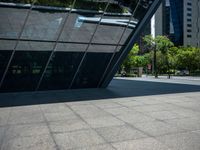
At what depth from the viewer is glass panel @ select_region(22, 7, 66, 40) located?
1386 cm

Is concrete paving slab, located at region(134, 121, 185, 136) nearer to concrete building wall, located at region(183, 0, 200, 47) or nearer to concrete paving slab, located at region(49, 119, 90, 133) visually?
concrete paving slab, located at region(49, 119, 90, 133)

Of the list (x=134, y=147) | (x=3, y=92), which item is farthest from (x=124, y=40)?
(x=134, y=147)

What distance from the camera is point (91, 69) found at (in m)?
18.0

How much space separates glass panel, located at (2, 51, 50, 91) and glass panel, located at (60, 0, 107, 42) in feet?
6.83

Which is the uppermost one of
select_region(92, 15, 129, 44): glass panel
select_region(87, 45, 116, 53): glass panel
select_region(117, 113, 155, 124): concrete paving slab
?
select_region(92, 15, 129, 44): glass panel

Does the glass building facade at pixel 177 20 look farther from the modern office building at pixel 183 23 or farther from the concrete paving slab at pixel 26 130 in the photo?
the concrete paving slab at pixel 26 130

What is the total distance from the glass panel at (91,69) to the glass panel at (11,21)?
522cm

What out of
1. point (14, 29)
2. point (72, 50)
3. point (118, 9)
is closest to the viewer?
point (14, 29)

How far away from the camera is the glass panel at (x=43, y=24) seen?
1386 cm

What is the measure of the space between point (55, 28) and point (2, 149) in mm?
10528

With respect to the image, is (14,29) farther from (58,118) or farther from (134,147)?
(134,147)

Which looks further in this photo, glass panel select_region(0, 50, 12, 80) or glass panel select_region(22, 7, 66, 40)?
glass panel select_region(0, 50, 12, 80)

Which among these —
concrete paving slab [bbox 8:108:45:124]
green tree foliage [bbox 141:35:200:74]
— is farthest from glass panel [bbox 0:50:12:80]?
green tree foliage [bbox 141:35:200:74]

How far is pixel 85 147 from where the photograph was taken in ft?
17.5
